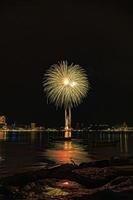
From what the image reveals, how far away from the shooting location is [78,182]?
30.2 meters

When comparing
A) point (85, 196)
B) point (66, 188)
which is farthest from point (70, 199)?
point (66, 188)

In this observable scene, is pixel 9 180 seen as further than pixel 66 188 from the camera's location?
Yes

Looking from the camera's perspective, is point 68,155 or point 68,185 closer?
point 68,185

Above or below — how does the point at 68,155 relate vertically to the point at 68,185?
below

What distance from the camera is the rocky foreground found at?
2665 centimetres

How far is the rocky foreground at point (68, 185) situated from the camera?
26645 millimetres

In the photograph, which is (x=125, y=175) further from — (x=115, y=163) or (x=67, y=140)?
(x=67, y=140)

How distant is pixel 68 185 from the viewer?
97.8 feet

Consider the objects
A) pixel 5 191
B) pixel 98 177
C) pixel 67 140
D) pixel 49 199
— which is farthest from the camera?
pixel 67 140

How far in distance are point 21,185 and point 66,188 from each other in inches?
150

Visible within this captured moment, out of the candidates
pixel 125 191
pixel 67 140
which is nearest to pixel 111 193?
pixel 125 191

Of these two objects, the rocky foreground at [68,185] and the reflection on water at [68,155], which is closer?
the rocky foreground at [68,185]

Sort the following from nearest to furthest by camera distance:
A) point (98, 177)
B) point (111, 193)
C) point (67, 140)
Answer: point (111, 193), point (98, 177), point (67, 140)

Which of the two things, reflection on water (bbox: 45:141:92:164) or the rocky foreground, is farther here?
reflection on water (bbox: 45:141:92:164)
